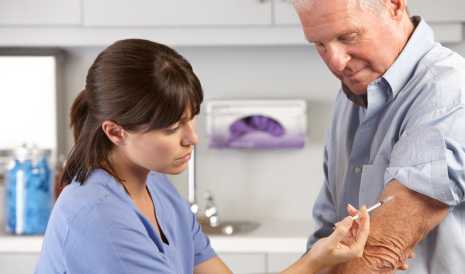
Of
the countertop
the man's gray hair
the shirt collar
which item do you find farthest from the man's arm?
the countertop

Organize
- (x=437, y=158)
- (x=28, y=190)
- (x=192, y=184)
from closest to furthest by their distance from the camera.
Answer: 1. (x=437, y=158)
2. (x=28, y=190)
3. (x=192, y=184)

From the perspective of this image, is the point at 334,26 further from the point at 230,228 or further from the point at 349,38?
the point at 230,228

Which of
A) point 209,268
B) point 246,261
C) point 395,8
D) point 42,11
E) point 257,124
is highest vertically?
point 395,8

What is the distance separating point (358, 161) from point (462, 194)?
0.90 feet

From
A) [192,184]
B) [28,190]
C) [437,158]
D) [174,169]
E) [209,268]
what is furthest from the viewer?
[192,184]

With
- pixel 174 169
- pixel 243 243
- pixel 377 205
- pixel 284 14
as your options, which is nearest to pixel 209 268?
pixel 174 169

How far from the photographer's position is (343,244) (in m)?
1.43

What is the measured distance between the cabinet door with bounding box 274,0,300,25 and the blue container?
2.88ft

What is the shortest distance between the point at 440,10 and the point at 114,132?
1.65m

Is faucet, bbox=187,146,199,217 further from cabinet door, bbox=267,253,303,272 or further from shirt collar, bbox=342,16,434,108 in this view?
shirt collar, bbox=342,16,434,108

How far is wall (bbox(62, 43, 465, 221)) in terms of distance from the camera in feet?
10.2

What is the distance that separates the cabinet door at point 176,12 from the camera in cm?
279

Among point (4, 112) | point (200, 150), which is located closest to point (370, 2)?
point (200, 150)

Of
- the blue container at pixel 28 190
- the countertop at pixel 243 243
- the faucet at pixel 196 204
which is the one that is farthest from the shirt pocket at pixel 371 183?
the blue container at pixel 28 190
